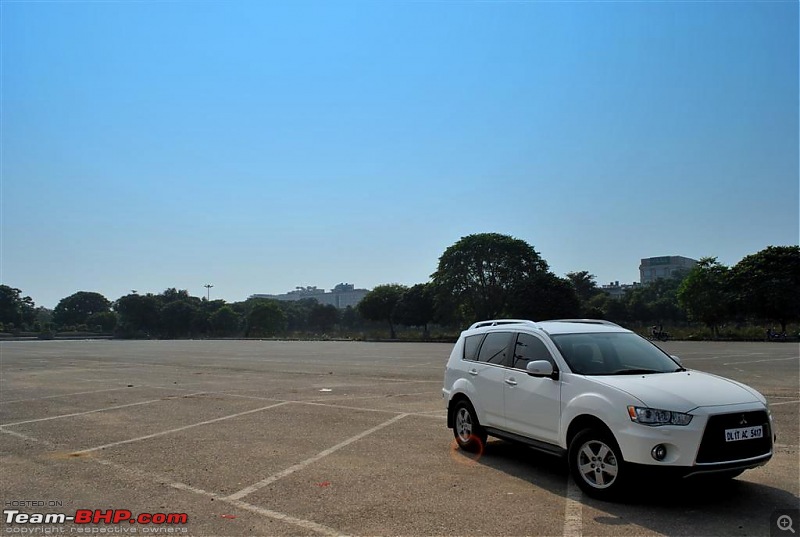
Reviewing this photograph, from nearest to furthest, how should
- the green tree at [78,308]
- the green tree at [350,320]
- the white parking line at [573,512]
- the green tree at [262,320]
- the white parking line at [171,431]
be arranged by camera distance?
the white parking line at [573,512] < the white parking line at [171,431] < the green tree at [262,320] < the green tree at [350,320] < the green tree at [78,308]

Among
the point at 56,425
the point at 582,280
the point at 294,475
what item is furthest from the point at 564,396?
the point at 582,280

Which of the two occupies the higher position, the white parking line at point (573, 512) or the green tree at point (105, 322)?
the green tree at point (105, 322)

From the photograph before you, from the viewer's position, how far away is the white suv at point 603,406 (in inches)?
207

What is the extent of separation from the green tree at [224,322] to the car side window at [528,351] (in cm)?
10718

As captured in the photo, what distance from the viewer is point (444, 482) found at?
257 inches

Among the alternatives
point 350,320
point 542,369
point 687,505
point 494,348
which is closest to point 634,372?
point 542,369

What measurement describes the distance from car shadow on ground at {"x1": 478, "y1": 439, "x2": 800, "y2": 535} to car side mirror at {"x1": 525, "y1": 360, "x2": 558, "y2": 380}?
118cm

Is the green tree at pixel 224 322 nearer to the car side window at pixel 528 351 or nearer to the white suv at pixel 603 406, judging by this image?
the white suv at pixel 603 406

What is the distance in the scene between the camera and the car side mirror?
20.9 feet

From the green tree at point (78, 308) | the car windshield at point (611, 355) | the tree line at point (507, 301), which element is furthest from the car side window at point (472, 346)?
the green tree at point (78, 308)

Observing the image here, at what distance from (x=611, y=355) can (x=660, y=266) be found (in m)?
189

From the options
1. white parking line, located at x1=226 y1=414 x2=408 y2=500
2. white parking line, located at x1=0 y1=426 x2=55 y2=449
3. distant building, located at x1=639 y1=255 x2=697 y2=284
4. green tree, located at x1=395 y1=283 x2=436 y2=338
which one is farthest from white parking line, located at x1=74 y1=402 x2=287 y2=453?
distant building, located at x1=639 y1=255 x2=697 y2=284

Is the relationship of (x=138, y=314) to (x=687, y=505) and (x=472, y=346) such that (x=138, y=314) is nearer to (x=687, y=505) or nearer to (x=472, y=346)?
(x=472, y=346)

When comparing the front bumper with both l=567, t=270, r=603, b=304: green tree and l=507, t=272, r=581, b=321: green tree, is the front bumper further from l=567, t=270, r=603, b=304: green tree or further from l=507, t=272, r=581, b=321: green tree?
l=567, t=270, r=603, b=304: green tree
